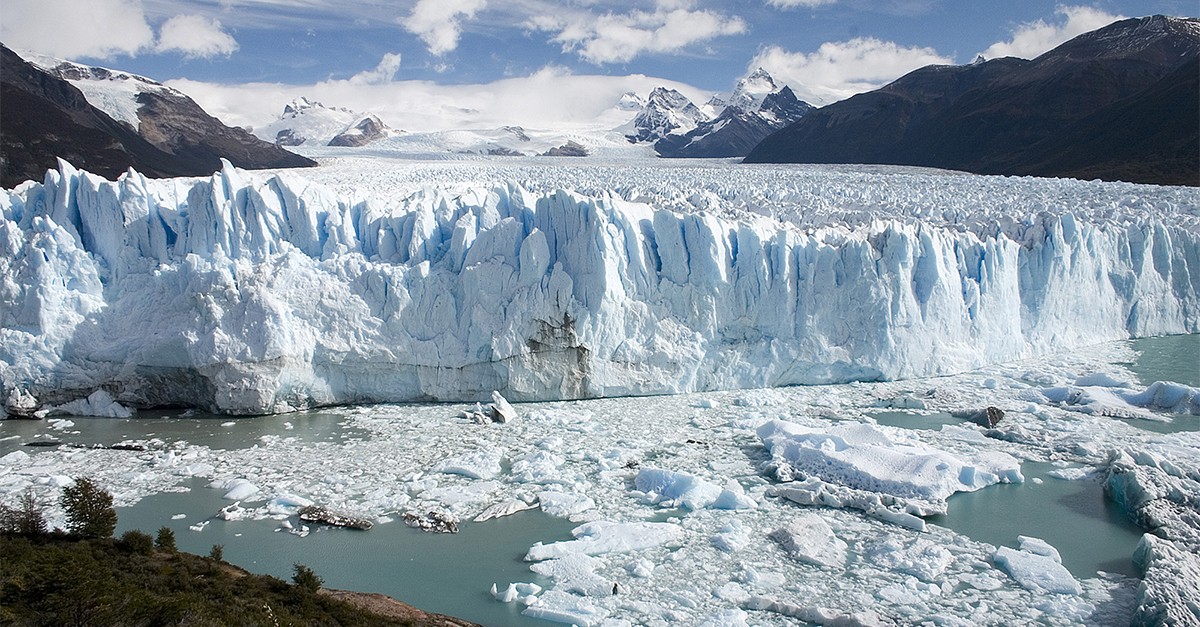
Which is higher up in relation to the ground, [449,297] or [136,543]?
[449,297]

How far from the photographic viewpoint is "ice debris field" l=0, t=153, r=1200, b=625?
710 cm

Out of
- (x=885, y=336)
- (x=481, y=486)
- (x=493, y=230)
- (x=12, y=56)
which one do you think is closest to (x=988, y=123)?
(x=885, y=336)

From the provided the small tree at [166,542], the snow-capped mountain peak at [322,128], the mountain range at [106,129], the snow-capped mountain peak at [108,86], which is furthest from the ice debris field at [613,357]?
the snow-capped mountain peak at [322,128]

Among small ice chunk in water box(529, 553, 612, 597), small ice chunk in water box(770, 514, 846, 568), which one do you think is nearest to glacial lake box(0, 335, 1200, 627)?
small ice chunk in water box(529, 553, 612, 597)

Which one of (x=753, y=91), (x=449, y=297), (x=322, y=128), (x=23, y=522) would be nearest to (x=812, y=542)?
(x=23, y=522)

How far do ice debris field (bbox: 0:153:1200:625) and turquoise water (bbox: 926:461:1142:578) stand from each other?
0.18m

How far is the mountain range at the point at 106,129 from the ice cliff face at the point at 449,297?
1382cm

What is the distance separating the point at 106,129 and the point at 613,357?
104 feet

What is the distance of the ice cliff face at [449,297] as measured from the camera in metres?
9.97

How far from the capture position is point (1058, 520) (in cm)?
677

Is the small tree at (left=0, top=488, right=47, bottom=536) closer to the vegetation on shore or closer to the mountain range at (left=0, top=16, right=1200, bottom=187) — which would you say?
the vegetation on shore

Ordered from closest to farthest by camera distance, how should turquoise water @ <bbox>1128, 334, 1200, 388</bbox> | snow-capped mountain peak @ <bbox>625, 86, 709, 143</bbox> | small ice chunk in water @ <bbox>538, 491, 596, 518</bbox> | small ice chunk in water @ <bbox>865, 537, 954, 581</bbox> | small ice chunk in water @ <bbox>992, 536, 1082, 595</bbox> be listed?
1. small ice chunk in water @ <bbox>992, 536, 1082, 595</bbox>
2. small ice chunk in water @ <bbox>865, 537, 954, 581</bbox>
3. small ice chunk in water @ <bbox>538, 491, 596, 518</bbox>
4. turquoise water @ <bbox>1128, 334, 1200, 388</bbox>
5. snow-capped mountain peak @ <bbox>625, 86, 709, 143</bbox>

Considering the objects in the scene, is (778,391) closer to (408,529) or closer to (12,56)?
(408,529)

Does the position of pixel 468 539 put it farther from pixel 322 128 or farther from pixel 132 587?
pixel 322 128
